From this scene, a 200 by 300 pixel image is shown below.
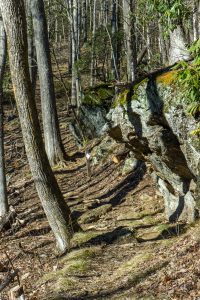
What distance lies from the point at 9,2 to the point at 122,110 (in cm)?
277

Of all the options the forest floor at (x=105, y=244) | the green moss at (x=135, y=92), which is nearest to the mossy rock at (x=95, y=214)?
the forest floor at (x=105, y=244)

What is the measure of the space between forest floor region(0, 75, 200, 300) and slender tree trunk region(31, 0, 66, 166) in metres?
0.74

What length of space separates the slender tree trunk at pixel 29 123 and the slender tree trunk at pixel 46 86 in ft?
20.3

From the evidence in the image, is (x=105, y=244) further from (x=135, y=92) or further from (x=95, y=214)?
(x=135, y=92)

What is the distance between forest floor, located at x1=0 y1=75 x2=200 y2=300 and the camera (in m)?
5.66

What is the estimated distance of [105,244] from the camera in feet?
26.5

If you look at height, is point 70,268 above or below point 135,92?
below

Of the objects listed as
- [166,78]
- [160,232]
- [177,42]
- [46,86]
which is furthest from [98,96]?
[166,78]

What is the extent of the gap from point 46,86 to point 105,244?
7616mm

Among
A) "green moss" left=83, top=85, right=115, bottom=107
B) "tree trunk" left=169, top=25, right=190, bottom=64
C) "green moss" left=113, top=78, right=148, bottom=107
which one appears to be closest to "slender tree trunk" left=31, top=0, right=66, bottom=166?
"green moss" left=83, top=85, right=115, bottom=107

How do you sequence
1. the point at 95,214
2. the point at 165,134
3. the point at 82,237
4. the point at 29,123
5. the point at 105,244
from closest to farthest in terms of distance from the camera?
1. the point at 165,134
2. the point at 29,123
3. the point at 105,244
4. the point at 82,237
5. the point at 95,214

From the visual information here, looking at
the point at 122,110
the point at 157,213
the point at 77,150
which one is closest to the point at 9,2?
the point at 122,110

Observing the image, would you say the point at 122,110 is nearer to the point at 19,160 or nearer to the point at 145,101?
the point at 145,101

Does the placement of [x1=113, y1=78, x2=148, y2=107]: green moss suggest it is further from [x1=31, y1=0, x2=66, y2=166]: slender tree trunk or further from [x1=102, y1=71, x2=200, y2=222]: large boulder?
[x1=31, y1=0, x2=66, y2=166]: slender tree trunk
